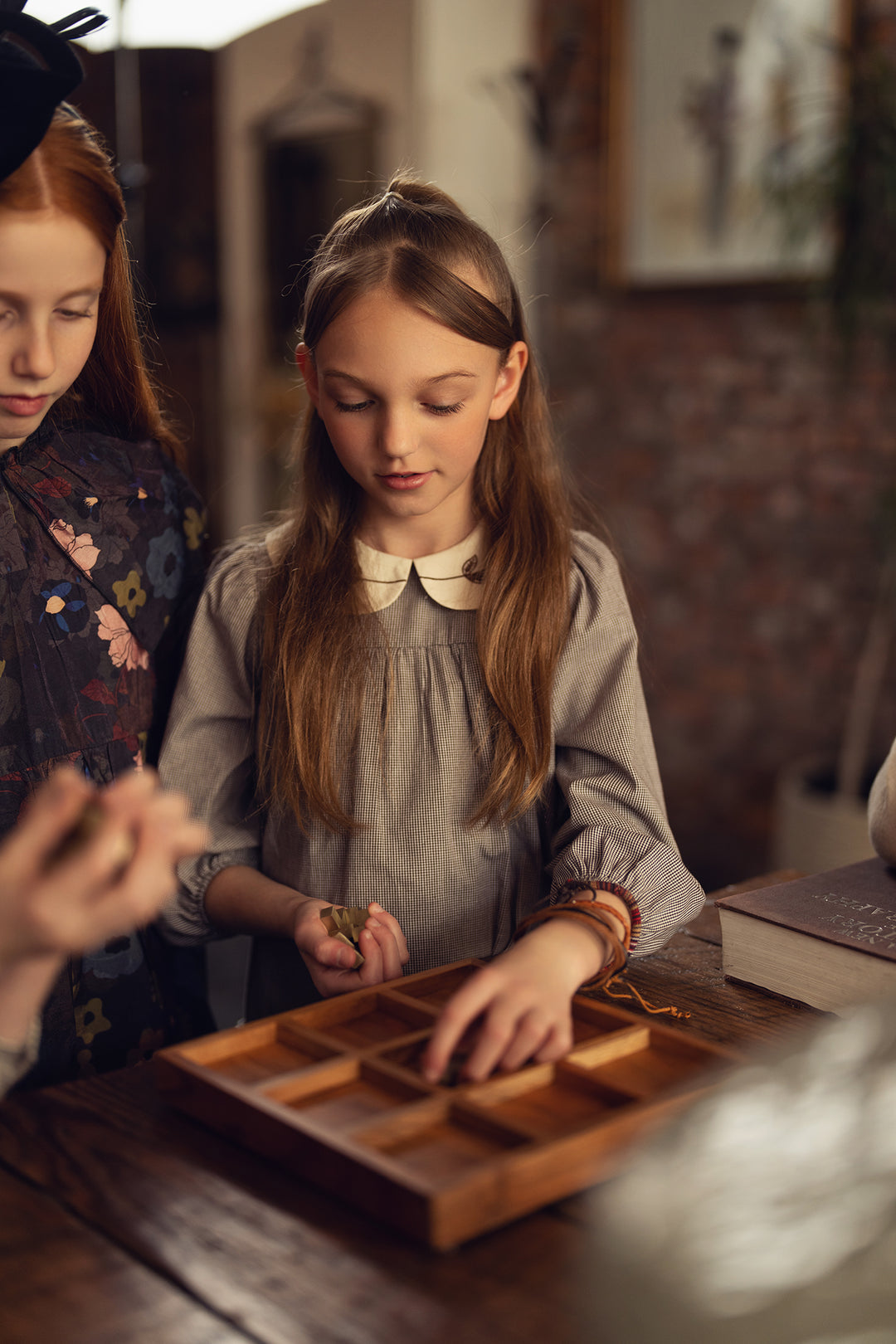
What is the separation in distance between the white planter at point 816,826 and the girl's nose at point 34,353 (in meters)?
2.44

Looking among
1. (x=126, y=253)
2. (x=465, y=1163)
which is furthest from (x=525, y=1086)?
(x=126, y=253)

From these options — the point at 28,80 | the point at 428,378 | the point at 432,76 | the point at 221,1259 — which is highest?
the point at 432,76

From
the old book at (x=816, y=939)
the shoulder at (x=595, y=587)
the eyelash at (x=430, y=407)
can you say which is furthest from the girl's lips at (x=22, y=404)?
the old book at (x=816, y=939)

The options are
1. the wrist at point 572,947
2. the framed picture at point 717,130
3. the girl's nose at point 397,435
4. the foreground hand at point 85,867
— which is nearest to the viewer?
the foreground hand at point 85,867

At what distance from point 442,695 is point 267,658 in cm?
17

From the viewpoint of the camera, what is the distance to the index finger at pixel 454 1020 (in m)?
0.83

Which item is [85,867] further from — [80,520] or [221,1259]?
[80,520]

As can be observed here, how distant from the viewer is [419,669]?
4.07 ft

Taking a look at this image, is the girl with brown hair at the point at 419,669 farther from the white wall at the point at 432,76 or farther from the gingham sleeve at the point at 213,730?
the white wall at the point at 432,76

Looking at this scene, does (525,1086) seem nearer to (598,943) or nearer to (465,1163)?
(465,1163)

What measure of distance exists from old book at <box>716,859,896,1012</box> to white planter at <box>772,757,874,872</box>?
200cm

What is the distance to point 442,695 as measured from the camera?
4.04ft

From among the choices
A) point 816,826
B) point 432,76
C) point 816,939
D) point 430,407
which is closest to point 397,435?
point 430,407

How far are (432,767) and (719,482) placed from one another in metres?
2.88
